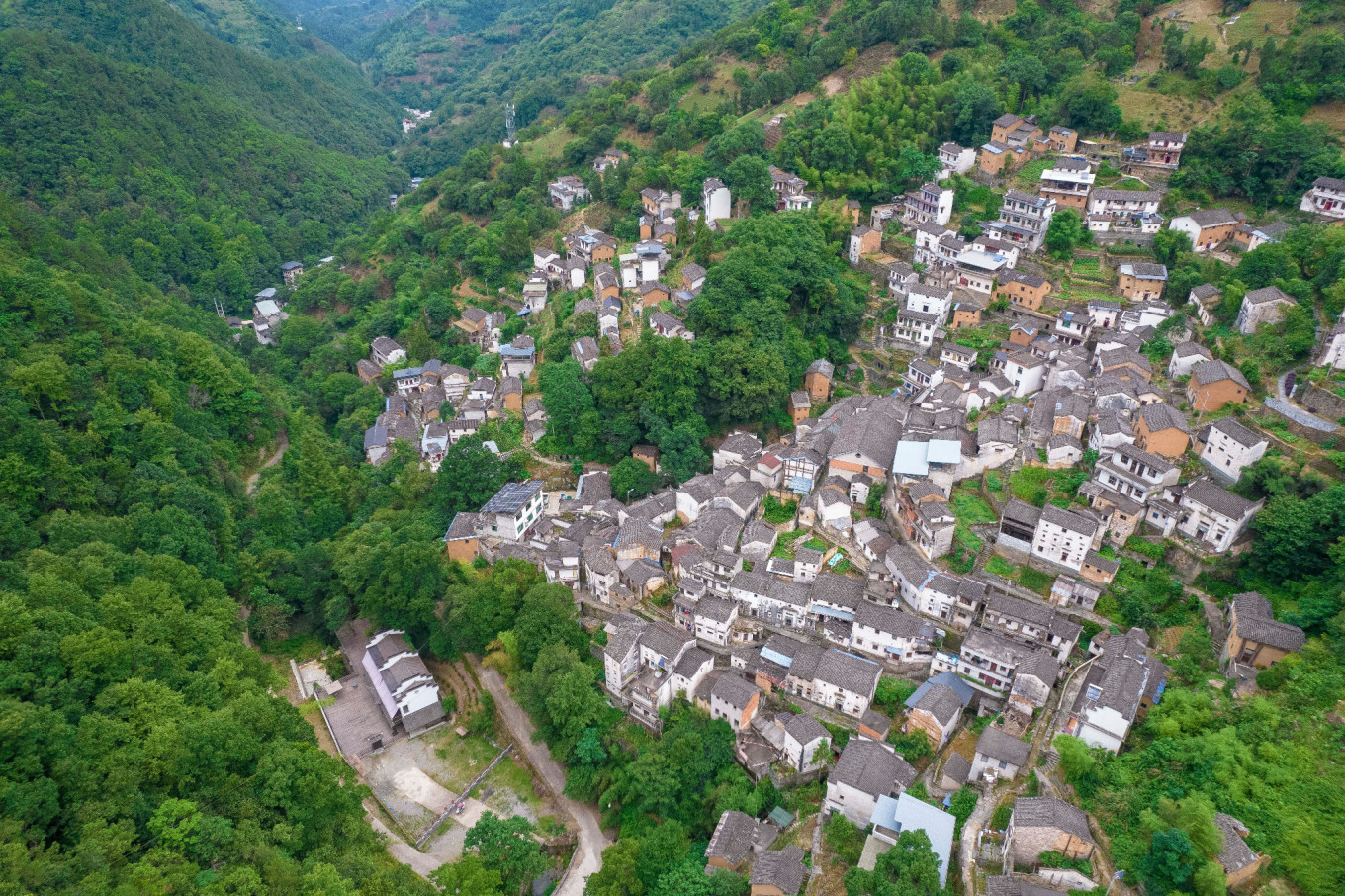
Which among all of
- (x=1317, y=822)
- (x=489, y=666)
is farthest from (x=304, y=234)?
(x=1317, y=822)

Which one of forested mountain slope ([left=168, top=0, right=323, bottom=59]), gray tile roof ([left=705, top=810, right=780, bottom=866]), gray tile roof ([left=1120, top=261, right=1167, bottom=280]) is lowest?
gray tile roof ([left=705, top=810, right=780, bottom=866])

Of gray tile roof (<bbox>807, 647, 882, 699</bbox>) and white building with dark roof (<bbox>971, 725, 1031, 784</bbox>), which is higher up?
white building with dark roof (<bbox>971, 725, 1031, 784</bbox>)

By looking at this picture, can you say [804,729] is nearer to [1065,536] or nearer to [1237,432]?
[1065,536]

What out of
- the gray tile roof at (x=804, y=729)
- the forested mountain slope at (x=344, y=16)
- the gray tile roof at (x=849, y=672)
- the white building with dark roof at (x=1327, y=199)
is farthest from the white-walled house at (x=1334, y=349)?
the forested mountain slope at (x=344, y=16)

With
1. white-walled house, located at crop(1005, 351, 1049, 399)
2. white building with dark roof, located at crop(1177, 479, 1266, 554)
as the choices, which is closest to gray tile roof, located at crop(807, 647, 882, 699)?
white building with dark roof, located at crop(1177, 479, 1266, 554)

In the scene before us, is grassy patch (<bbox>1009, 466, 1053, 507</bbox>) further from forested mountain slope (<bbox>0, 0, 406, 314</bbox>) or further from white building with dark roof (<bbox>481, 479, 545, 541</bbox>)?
forested mountain slope (<bbox>0, 0, 406, 314</bbox>)

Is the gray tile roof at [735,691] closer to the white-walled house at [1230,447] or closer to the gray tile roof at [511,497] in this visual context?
the gray tile roof at [511,497]
